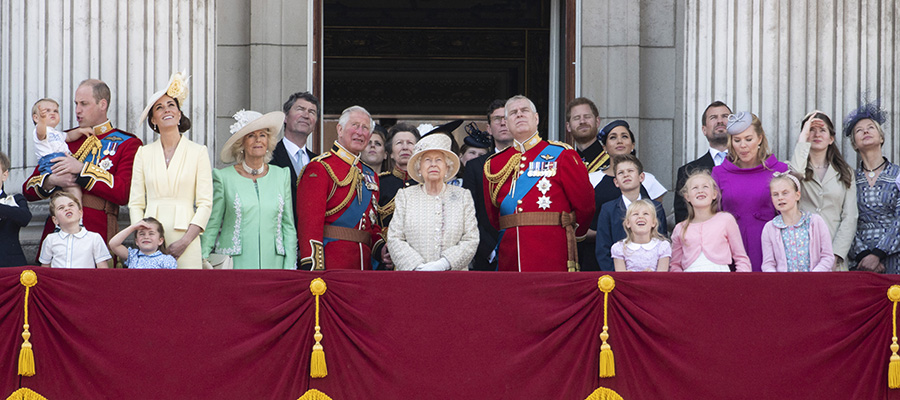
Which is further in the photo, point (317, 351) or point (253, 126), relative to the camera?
point (253, 126)

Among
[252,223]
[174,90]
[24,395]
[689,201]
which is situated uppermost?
[174,90]

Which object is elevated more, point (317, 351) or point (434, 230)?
point (434, 230)

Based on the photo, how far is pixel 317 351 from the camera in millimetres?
5660

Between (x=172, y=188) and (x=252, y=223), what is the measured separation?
49cm

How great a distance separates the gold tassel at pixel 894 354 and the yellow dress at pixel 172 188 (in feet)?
11.9

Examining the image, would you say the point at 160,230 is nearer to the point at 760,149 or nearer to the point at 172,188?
the point at 172,188

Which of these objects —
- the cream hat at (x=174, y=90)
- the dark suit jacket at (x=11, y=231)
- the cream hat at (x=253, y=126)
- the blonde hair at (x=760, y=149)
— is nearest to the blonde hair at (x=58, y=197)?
the dark suit jacket at (x=11, y=231)

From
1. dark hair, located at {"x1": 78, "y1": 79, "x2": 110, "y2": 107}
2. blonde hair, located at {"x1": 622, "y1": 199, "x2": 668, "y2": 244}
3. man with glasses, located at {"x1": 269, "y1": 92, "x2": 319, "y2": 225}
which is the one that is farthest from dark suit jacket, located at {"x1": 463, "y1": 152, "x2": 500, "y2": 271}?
dark hair, located at {"x1": 78, "y1": 79, "x2": 110, "y2": 107}

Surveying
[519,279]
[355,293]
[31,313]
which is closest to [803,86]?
[519,279]

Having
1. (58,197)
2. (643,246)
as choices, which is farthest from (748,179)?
(58,197)

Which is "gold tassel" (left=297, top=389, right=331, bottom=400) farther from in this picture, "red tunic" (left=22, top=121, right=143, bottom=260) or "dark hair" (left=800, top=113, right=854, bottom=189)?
"dark hair" (left=800, top=113, right=854, bottom=189)

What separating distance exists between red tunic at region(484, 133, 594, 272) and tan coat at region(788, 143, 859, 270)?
1.32 metres

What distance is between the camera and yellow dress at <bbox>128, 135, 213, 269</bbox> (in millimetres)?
6504

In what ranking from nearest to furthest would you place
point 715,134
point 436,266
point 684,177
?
point 436,266 < point 684,177 < point 715,134
